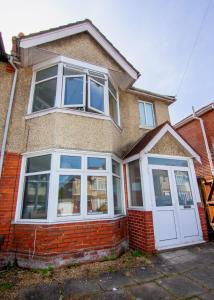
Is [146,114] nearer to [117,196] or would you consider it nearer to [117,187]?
[117,187]

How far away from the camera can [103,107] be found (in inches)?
277

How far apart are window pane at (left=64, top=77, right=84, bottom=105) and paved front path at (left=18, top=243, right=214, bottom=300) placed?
542 centimetres

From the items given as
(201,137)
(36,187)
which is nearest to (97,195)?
(36,187)

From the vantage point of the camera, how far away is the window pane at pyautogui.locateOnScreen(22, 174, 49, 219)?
5309 mm

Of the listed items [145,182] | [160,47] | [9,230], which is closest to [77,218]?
[9,230]

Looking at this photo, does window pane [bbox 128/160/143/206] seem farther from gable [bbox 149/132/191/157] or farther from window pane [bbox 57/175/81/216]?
window pane [bbox 57/175/81/216]

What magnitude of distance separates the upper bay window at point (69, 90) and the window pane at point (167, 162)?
2501 mm

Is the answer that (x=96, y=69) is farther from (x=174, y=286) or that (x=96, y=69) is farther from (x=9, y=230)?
(x=174, y=286)

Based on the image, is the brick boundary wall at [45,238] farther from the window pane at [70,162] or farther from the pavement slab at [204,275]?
the pavement slab at [204,275]

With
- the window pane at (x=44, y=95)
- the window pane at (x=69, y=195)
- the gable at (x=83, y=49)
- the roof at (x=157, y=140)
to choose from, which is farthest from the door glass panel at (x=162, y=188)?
the gable at (x=83, y=49)

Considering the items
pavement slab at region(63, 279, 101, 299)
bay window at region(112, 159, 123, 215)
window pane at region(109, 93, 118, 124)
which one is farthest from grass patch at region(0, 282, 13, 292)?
window pane at region(109, 93, 118, 124)

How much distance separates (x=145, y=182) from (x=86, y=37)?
668 cm

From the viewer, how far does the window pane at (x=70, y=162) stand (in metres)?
5.66

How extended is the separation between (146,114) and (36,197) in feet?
22.4
